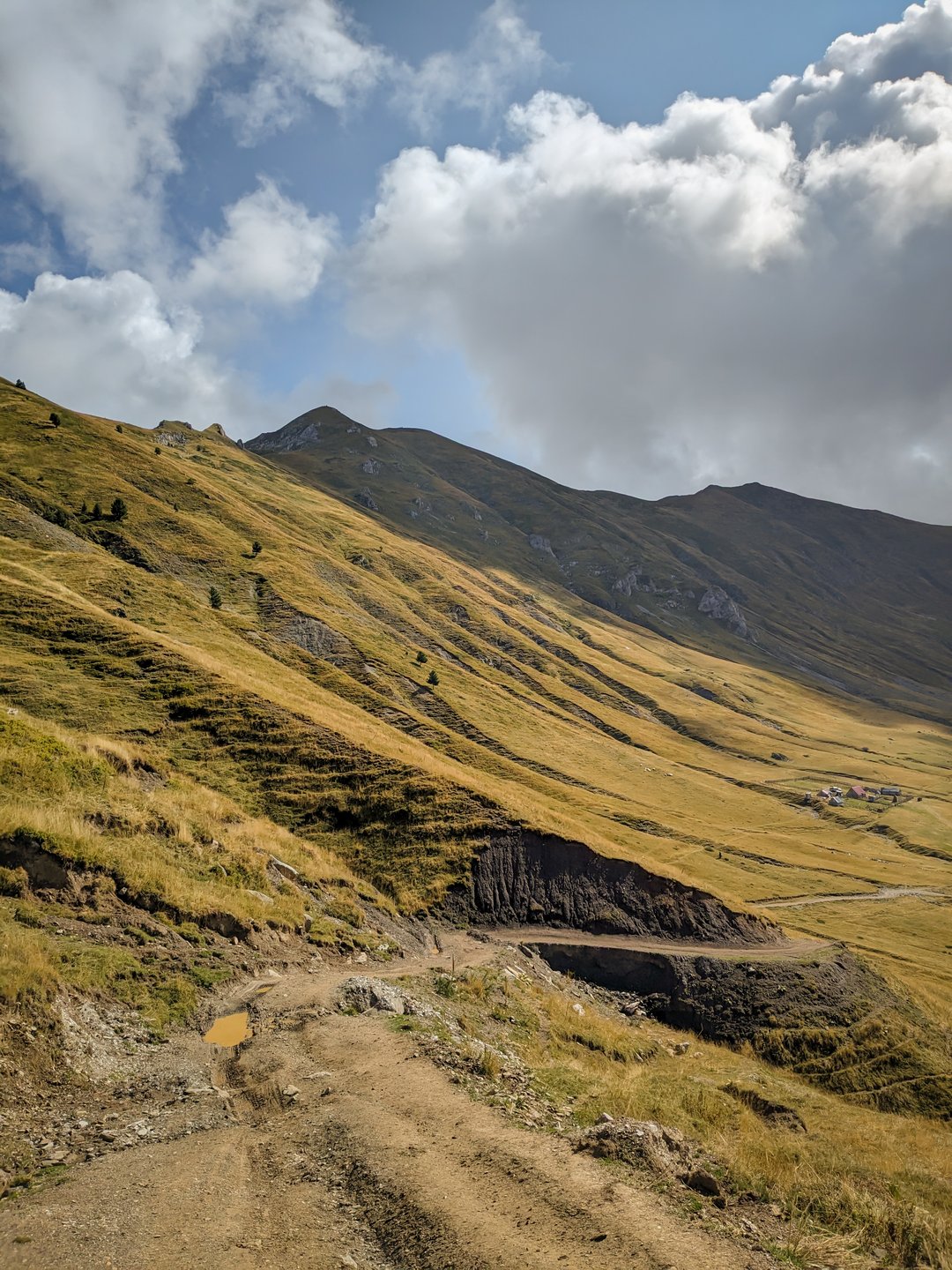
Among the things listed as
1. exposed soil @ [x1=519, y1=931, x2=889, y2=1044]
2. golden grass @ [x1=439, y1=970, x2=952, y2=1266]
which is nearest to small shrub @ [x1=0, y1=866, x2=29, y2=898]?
golden grass @ [x1=439, y1=970, x2=952, y2=1266]

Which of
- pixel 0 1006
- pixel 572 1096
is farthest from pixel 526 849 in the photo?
pixel 0 1006

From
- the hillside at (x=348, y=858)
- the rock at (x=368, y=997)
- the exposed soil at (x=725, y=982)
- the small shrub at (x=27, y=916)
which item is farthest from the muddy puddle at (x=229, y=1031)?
the exposed soil at (x=725, y=982)

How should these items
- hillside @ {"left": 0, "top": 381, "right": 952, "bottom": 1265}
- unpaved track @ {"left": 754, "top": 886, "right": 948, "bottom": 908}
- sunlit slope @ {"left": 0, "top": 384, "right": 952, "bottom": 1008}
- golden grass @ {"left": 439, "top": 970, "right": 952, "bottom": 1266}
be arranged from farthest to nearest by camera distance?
unpaved track @ {"left": 754, "top": 886, "right": 948, "bottom": 908}, sunlit slope @ {"left": 0, "top": 384, "right": 952, "bottom": 1008}, hillside @ {"left": 0, "top": 381, "right": 952, "bottom": 1265}, golden grass @ {"left": 439, "top": 970, "right": 952, "bottom": 1266}

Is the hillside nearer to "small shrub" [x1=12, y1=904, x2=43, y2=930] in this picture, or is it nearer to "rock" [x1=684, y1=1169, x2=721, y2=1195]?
"small shrub" [x1=12, y1=904, x2=43, y2=930]

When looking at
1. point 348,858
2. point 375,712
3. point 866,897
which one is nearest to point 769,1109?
point 348,858

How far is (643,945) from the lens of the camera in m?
47.0

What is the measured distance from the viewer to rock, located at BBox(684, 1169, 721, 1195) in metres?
15.0

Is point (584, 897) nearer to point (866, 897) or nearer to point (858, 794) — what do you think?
point (866, 897)

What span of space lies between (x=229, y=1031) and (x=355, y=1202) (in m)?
9.85

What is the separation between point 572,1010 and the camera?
36219mm

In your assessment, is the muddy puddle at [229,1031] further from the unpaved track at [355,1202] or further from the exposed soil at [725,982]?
the exposed soil at [725,982]

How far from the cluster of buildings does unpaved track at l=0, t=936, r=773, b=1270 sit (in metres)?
152

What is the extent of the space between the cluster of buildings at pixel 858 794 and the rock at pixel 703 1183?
14950cm

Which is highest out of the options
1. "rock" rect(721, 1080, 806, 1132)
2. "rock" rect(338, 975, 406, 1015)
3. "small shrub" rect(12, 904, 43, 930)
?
"small shrub" rect(12, 904, 43, 930)
